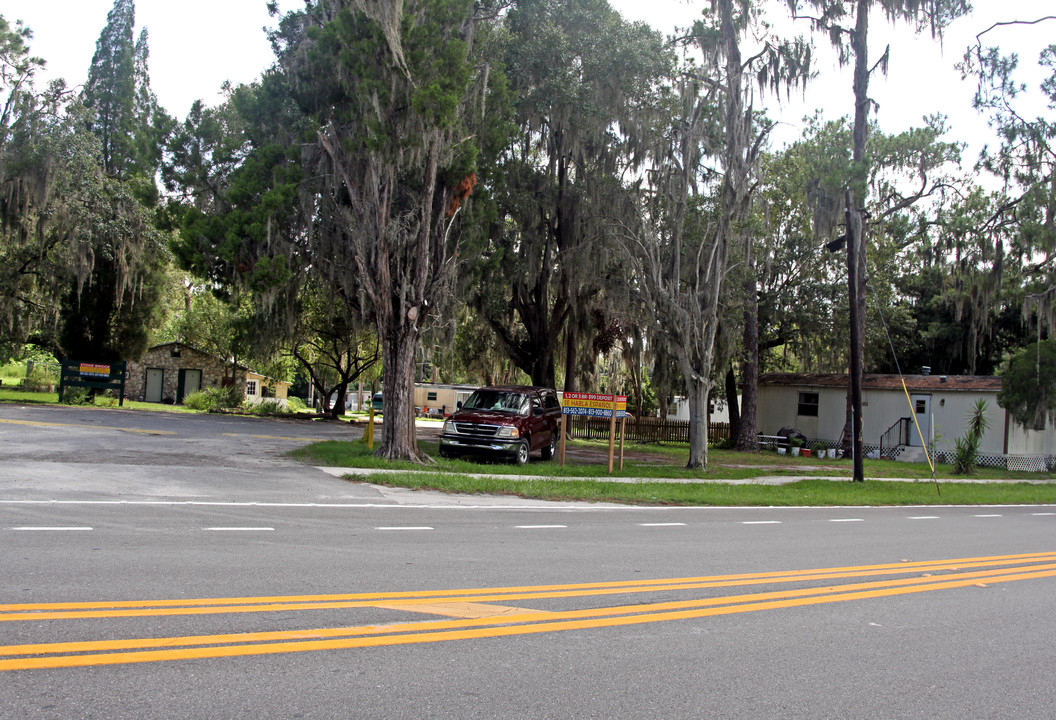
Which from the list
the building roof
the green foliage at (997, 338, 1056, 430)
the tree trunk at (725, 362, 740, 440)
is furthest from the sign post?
the tree trunk at (725, 362, 740, 440)

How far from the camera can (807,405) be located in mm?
35375

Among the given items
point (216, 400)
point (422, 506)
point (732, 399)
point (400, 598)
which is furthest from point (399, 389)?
point (216, 400)

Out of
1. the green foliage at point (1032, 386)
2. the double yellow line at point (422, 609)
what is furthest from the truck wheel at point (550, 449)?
the green foliage at point (1032, 386)

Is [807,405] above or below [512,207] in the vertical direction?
below

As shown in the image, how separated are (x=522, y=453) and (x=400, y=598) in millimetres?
13054

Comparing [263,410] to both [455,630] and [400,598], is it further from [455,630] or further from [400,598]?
[455,630]

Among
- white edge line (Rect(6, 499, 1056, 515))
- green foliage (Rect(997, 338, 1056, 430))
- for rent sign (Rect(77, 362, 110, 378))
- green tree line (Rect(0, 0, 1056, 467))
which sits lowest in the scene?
white edge line (Rect(6, 499, 1056, 515))

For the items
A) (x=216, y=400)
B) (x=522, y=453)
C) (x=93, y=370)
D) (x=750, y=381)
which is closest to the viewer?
(x=522, y=453)

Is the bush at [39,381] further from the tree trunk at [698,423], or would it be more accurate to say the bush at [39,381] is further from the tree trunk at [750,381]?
the tree trunk at [698,423]

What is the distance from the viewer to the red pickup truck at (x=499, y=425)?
18.9m

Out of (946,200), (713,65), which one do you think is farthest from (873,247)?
(713,65)

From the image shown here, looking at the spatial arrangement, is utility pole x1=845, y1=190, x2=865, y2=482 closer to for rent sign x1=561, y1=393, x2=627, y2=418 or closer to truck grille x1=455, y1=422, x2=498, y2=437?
for rent sign x1=561, y1=393, x2=627, y2=418

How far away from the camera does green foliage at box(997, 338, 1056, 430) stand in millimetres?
26047

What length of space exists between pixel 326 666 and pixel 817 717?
271cm
